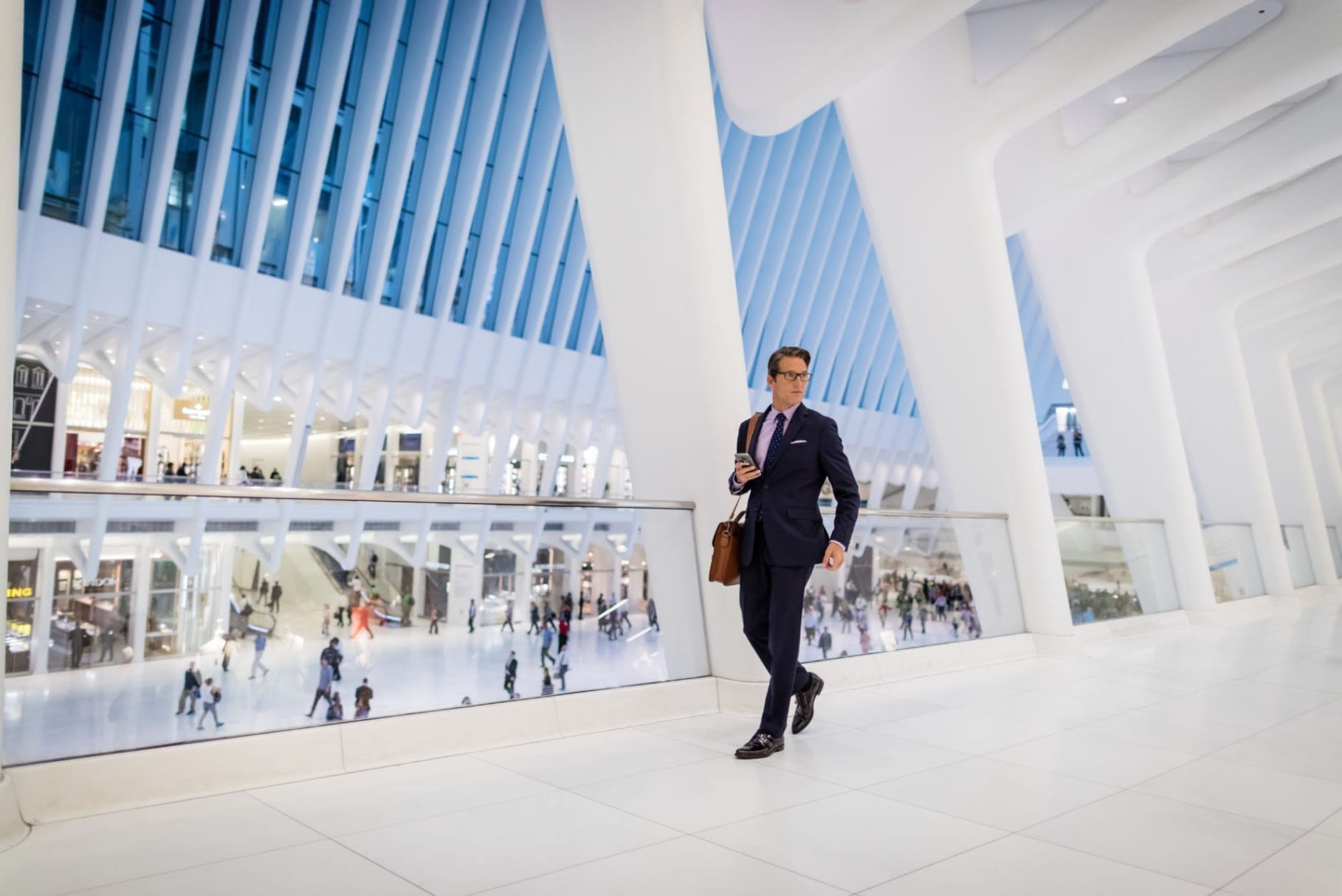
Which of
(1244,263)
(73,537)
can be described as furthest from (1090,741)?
(1244,263)

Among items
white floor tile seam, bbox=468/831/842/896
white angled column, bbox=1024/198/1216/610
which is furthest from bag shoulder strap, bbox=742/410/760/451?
white angled column, bbox=1024/198/1216/610

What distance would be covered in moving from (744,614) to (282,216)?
1902 centimetres

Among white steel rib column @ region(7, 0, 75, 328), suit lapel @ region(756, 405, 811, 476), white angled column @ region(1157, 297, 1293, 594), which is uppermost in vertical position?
white steel rib column @ region(7, 0, 75, 328)

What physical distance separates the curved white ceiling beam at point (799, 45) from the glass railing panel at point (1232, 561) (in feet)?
28.8

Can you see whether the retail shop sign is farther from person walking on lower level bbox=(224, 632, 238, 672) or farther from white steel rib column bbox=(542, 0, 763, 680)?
person walking on lower level bbox=(224, 632, 238, 672)

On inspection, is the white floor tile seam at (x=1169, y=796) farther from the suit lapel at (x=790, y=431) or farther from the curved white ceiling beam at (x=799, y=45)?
the curved white ceiling beam at (x=799, y=45)

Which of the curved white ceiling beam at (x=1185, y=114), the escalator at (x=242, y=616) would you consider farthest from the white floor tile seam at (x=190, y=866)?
the curved white ceiling beam at (x=1185, y=114)

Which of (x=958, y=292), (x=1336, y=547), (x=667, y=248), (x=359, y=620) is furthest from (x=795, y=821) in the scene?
(x=1336, y=547)

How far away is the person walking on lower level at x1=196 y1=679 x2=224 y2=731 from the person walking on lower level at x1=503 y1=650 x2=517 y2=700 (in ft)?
4.18

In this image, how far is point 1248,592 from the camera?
13695 millimetres

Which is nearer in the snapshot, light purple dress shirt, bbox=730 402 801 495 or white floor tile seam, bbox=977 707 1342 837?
white floor tile seam, bbox=977 707 1342 837

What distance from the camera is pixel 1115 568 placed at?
9.84m

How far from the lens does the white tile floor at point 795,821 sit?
2359 mm

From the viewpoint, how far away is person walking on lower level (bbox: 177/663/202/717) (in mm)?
3234
